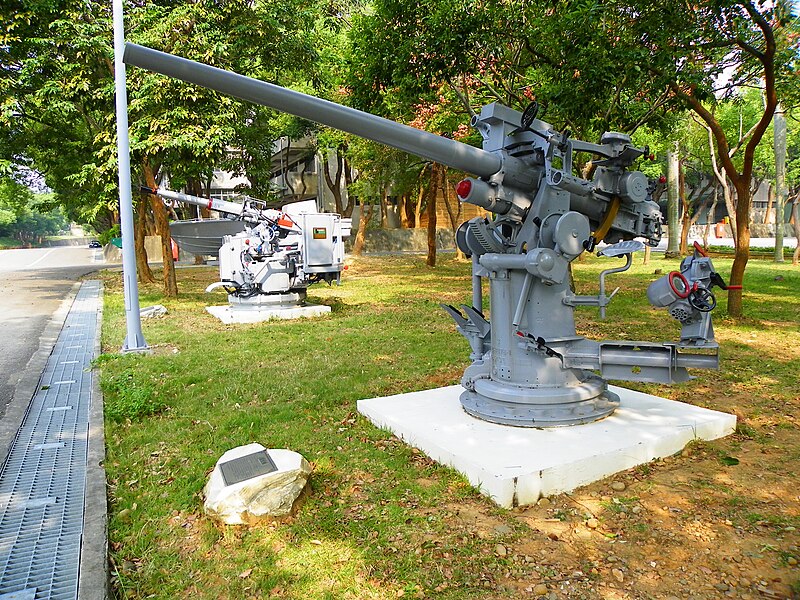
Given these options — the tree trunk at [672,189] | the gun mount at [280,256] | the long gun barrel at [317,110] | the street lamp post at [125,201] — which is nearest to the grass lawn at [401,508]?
the street lamp post at [125,201]

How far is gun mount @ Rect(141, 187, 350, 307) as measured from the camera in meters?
11.2

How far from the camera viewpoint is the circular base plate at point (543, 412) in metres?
4.52

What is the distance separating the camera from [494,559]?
3.14 meters

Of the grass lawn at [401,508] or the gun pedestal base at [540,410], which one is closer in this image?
the grass lawn at [401,508]

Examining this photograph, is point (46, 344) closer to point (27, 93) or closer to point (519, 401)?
point (27, 93)

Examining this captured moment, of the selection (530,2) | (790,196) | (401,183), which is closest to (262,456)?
(530,2)

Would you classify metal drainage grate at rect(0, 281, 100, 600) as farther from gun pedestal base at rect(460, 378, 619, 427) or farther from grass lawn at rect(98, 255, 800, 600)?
gun pedestal base at rect(460, 378, 619, 427)

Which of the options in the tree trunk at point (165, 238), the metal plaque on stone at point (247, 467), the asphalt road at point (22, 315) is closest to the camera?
the metal plaque on stone at point (247, 467)

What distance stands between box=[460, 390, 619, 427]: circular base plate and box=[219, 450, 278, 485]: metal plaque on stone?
5.71 feet

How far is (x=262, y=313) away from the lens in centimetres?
1130

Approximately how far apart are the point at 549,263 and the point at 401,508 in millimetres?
1974

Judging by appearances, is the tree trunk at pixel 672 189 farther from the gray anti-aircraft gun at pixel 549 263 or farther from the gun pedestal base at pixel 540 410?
the gun pedestal base at pixel 540 410

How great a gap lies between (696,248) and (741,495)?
1.85 meters

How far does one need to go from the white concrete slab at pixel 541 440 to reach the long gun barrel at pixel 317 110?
6.37 feet
